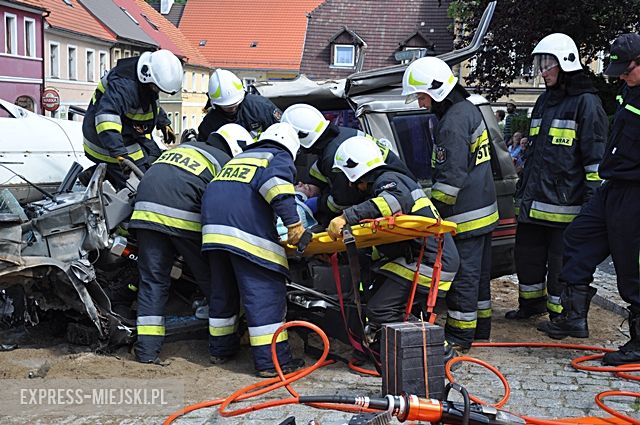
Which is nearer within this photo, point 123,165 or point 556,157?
point 556,157

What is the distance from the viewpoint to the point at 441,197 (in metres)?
5.78

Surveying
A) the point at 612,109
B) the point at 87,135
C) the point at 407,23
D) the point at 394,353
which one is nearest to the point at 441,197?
the point at 394,353

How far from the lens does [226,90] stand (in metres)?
6.96

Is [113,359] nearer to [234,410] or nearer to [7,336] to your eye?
[7,336]

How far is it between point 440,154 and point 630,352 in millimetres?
1746

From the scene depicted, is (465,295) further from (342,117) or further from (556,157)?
(342,117)

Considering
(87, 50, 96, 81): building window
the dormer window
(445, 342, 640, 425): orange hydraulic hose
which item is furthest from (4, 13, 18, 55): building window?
(445, 342, 640, 425): orange hydraulic hose

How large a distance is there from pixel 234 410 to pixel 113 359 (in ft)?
4.36

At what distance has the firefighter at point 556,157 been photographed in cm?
629

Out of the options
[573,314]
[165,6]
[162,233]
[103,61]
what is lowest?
[573,314]

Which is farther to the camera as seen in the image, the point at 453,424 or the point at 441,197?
the point at 441,197

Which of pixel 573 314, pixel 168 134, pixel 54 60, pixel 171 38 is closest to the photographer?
pixel 573 314

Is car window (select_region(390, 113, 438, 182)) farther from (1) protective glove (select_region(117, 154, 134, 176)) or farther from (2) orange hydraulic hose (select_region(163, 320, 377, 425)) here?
(1) protective glove (select_region(117, 154, 134, 176))

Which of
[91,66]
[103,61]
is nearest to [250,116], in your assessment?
[91,66]
